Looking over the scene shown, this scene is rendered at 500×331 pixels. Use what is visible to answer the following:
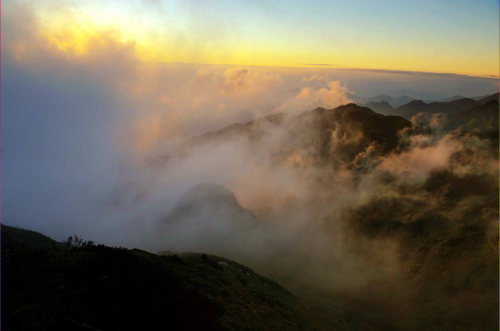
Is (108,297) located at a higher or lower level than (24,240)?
higher

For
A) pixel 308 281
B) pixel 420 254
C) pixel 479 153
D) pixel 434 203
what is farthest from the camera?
pixel 479 153

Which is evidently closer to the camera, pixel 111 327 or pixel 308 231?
pixel 111 327

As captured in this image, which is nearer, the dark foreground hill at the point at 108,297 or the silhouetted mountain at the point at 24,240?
the dark foreground hill at the point at 108,297

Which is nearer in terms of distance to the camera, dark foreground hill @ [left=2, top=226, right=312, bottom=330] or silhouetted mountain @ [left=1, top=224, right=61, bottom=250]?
dark foreground hill @ [left=2, top=226, right=312, bottom=330]

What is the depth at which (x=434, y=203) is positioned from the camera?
521ft

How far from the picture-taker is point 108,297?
30.6 m

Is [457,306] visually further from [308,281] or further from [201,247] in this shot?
[201,247]

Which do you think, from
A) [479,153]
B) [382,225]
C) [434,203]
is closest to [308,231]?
[382,225]

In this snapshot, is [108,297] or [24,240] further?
[24,240]

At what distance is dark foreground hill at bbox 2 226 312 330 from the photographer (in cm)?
2720

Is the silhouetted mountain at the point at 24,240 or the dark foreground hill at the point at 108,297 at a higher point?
the dark foreground hill at the point at 108,297

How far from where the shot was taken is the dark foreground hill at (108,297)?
1071 inches

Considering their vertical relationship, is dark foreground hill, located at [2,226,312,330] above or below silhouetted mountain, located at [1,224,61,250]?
above

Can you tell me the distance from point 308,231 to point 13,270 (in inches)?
6678
